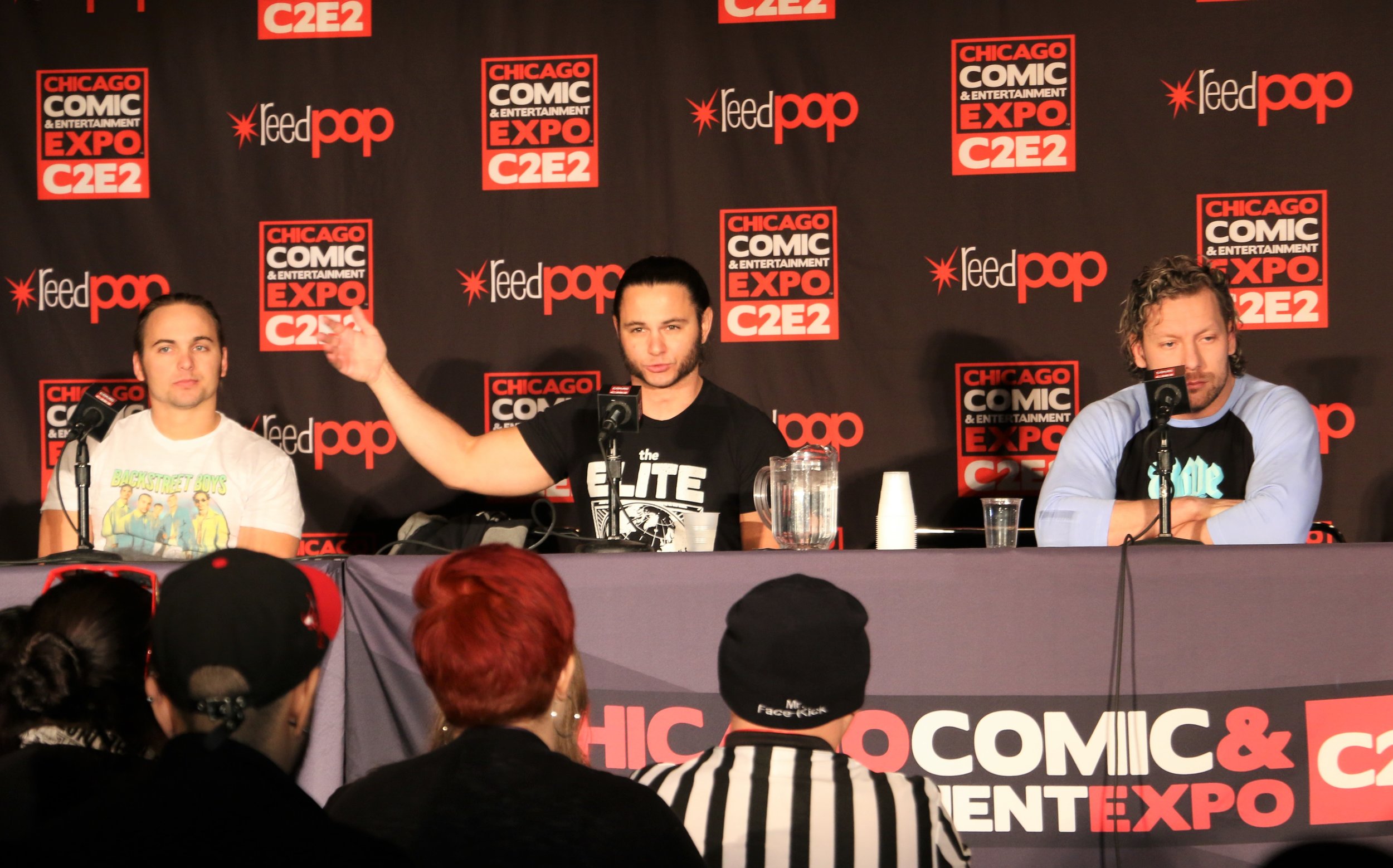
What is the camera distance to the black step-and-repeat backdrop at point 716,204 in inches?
149

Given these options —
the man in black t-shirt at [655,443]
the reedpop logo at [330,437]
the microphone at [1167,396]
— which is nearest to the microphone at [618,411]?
the man in black t-shirt at [655,443]

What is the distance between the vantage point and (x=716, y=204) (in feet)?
12.8

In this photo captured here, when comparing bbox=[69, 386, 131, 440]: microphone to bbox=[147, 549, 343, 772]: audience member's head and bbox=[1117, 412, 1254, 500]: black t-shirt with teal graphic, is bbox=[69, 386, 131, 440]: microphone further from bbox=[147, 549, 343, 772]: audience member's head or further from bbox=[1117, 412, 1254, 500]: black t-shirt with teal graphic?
bbox=[1117, 412, 1254, 500]: black t-shirt with teal graphic

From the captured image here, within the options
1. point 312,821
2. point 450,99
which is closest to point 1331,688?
point 312,821

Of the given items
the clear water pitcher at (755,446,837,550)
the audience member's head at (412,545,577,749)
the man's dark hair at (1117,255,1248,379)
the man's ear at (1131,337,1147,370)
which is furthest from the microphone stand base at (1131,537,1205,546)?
the audience member's head at (412,545,577,749)

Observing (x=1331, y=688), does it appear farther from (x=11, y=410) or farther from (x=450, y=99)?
(x=11, y=410)

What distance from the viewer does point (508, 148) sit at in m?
3.96

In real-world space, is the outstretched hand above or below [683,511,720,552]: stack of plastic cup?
above

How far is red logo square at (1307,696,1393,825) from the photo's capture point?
1.98m

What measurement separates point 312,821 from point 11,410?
11.5 ft

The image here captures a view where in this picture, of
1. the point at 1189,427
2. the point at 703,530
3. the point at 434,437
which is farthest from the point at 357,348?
the point at 1189,427

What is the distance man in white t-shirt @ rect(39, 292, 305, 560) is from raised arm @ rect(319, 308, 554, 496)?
0.41 m

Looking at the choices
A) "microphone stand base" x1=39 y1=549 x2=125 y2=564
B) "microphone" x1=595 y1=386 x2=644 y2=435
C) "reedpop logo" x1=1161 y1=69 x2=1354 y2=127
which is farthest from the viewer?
"reedpop logo" x1=1161 y1=69 x2=1354 y2=127

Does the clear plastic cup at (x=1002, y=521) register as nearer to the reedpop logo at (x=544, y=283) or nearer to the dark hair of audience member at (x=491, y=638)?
the dark hair of audience member at (x=491, y=638)
